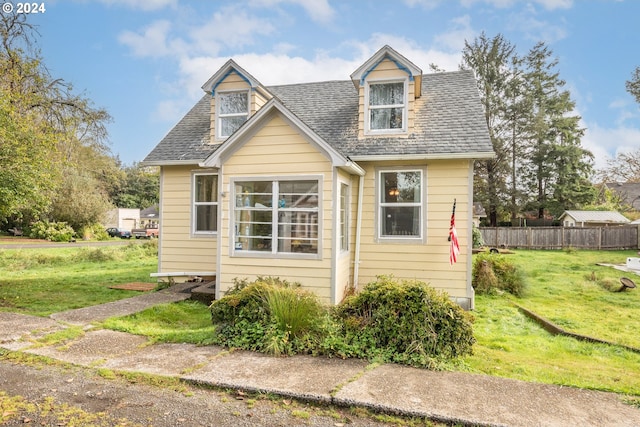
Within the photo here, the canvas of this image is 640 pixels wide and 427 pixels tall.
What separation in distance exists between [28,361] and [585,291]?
1276cm

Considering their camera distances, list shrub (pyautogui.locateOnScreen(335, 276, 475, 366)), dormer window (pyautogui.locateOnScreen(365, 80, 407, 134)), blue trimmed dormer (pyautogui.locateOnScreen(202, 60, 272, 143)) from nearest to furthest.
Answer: shrub (pyautogui.locateOnScreen(335, 276, 475, 366)) → dormer window (pyautogui.locateOnScreen(365, 80, 407, 134)) → blue trimmed dormer (pyautogui.locateOnScreen(202, 60, 272, 143))

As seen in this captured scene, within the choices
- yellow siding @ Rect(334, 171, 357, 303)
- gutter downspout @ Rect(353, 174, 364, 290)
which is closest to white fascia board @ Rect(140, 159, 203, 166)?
yellow siding @ Rect(334, 171, 357, 303)

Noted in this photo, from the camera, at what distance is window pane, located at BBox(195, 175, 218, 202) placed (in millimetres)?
10289

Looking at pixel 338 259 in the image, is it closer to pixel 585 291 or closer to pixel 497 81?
pixel 585 291

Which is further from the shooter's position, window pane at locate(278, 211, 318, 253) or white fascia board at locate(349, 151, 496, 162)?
white fascia board at locate(349, 151, 496, 162)

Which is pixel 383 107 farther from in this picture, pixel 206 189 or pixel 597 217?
pixel 597 217

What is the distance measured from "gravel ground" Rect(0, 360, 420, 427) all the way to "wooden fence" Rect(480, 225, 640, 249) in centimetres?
2460

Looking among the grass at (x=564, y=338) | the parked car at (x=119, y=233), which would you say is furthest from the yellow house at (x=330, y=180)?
the parked car at (x=119, y=233)

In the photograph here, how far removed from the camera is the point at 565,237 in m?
24.8

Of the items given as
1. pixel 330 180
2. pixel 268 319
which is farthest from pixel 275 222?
pixel 268 319

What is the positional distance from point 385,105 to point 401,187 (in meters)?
2.06

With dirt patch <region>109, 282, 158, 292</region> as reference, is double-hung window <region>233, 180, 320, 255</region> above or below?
above

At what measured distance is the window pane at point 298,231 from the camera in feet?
24.6

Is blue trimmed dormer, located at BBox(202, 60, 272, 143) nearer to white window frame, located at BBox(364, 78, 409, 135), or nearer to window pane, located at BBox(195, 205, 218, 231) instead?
window pane, located at BBox(195, 205, 218, 231)
